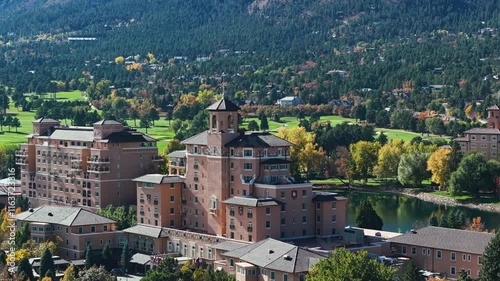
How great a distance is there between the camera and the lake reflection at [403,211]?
54625 millimetres

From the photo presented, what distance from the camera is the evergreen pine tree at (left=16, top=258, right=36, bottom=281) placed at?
38881mm

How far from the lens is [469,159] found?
6525cm

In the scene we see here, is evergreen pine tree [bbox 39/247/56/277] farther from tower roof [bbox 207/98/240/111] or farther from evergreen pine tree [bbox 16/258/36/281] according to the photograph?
tower roof [bbox 207/98/240/111]

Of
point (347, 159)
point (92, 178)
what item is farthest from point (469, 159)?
point (92, 178)

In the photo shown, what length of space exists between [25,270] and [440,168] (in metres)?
34.5

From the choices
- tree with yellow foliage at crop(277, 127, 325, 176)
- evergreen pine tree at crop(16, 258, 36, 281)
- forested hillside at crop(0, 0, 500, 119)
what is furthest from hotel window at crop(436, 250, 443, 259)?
forested hillside at crop(0, 0, 500, 119)

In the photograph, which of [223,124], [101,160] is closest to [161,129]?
[101,160]

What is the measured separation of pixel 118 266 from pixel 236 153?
6200 mm

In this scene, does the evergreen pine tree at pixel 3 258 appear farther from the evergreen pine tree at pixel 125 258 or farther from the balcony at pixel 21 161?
the balcony at pixel 21 161

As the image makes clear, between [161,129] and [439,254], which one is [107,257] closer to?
[439,254]

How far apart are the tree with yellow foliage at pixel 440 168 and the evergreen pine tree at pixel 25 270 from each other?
111 ft

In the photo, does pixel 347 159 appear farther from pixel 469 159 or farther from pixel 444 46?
pixel 444 46

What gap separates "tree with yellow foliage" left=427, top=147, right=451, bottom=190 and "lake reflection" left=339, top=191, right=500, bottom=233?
2151mm

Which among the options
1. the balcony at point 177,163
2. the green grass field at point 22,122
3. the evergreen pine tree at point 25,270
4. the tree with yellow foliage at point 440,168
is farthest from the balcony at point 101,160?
the green grass field at point 22,122
